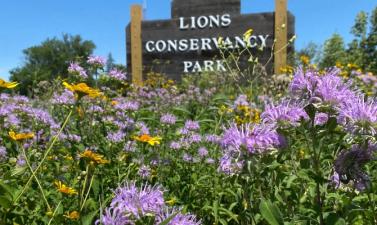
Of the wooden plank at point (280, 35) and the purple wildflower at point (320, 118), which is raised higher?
the wooden plank at point (280, 35)

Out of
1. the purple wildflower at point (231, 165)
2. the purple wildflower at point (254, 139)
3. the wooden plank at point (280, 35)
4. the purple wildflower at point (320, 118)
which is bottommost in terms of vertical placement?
the purple wildflower at point (231, 165)

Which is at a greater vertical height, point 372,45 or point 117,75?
point 372,45

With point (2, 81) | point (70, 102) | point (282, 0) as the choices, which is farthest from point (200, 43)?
point (2, 81)

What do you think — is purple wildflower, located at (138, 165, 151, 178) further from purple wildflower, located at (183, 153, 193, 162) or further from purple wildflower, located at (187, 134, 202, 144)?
purple wildflower, located at (187, 134, 202, 144)

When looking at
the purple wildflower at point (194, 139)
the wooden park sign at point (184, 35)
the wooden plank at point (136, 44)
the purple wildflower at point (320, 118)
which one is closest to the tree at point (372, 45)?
the wooden park sign at point (184, 35)

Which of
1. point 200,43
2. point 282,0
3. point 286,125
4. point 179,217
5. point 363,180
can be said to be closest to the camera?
point 179,217

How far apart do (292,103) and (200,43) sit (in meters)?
10.9

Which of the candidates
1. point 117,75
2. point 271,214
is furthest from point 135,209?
point 117,75

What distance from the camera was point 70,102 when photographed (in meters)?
3.96

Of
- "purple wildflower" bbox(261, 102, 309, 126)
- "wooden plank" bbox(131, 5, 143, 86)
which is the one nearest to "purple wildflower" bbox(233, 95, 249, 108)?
"purple wildflower" bbox(261, 102, 309, 126)

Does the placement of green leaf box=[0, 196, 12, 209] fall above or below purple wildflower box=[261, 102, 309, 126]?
below

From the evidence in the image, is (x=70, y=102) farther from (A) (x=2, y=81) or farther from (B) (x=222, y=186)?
(A) (x=2, y=81)

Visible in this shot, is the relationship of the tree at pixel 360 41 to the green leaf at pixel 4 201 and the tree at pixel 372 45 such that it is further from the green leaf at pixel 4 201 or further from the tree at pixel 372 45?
the green leaf at pixel 4 201

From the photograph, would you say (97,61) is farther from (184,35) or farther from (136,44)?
(136,44)
